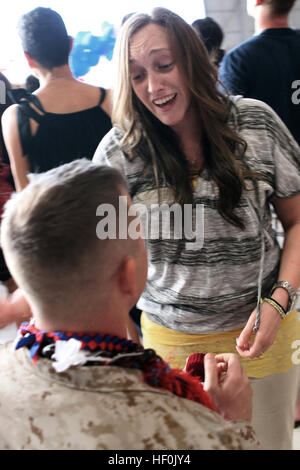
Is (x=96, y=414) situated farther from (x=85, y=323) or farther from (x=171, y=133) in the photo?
(x=171, y=133)

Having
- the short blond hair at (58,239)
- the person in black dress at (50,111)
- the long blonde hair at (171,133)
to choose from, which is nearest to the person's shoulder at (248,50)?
the person in black dress at (50,111)

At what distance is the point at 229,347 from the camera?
→ 41.1 inches

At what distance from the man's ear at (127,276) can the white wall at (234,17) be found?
3.37m

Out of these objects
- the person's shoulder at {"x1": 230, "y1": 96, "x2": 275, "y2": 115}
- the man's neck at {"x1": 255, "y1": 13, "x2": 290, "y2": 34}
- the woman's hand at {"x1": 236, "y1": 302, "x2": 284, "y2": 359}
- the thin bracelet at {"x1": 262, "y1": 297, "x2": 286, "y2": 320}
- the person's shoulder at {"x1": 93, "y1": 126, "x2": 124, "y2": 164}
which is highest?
the man's neck at {"x1": 255, "y1": 13, "x2": 290, "y2": 34}

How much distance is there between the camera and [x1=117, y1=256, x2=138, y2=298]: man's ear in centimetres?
67

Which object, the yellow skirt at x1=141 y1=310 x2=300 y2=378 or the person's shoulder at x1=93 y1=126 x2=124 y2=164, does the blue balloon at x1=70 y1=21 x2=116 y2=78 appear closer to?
the person's shoulder at x1=93 y1=126 x2=124 y2=164

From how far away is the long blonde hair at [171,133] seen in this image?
988mm

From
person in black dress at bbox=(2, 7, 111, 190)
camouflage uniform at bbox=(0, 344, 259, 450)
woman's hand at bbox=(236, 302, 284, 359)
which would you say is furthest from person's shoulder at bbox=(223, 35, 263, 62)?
camouflage uniform at bbox=(0, 344, 259, 450)

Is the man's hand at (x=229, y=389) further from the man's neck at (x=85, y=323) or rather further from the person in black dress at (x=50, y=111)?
the person in black dress at (x=50, y=111)

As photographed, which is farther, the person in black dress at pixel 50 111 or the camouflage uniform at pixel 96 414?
the person in black dress at pixel 50 111

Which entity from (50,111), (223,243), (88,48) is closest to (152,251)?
(223,243)

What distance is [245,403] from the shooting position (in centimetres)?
78

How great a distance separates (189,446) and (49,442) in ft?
0.60

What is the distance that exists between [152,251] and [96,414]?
0.49 meters
